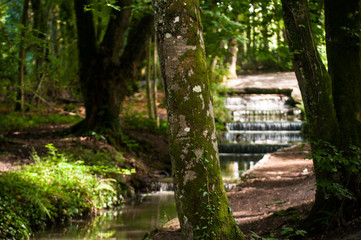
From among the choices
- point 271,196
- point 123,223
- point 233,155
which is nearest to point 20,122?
point 123,223

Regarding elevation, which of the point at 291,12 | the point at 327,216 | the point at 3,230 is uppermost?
the point at 291,12

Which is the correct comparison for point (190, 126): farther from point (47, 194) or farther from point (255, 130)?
point (255, 130)

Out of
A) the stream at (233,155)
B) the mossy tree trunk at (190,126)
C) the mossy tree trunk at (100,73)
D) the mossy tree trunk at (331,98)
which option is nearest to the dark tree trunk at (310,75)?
the mossy tree trunk at (331,98)

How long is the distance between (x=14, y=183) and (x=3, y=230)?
1313mm

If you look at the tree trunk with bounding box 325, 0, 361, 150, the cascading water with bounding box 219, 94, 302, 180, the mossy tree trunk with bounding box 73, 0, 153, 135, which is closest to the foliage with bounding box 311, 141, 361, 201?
the tree trunk with bounding box 325, 0, 361, 150

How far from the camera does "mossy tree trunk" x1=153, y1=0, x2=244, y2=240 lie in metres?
3.46

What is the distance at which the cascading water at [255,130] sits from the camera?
1647 centimetres

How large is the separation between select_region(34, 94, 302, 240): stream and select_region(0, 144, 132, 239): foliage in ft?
0.86

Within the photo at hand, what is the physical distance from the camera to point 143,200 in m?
10.2

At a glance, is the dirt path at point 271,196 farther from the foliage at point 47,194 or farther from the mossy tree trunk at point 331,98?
the foliage at point 47,194

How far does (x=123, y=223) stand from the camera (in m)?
8.24

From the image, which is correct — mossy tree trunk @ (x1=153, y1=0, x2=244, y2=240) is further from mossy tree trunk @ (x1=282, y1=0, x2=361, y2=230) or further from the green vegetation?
the green vegetation

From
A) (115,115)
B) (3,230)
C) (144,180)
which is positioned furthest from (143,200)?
(3,230)

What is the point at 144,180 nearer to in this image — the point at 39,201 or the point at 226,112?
the point at 39,201
